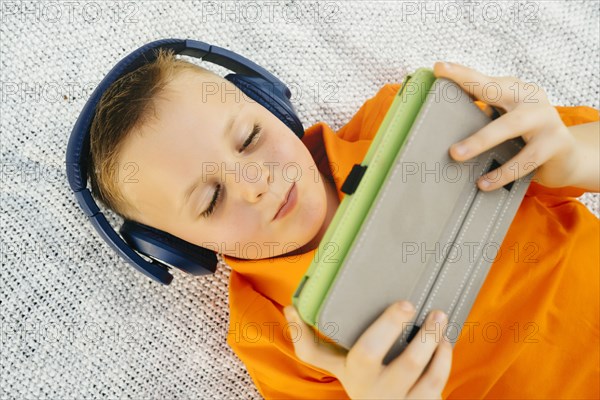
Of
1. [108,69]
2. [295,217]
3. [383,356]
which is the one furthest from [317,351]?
[108,69]

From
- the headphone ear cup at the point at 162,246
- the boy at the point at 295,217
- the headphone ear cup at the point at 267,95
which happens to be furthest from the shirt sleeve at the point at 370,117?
the headphone ear cup at the point at 162,246

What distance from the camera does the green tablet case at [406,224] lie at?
24.0 inches

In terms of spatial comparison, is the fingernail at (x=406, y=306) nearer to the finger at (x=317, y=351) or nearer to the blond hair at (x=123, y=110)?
the finger at (x=317, y=351)

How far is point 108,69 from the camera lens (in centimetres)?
106

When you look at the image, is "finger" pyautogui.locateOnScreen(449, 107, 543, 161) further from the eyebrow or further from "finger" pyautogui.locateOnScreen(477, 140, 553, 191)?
the eyebrow

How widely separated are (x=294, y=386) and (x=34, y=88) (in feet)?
2.50

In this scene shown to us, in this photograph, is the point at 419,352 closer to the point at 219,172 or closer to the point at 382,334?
the point at 382,334

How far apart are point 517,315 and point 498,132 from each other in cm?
34

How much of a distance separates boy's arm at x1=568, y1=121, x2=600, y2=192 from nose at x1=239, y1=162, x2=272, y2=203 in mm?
470

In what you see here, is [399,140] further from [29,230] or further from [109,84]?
[29,230]

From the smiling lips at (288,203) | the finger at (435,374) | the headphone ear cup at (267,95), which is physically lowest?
the finger at (435,374)

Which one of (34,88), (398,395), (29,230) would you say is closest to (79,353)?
(29,230)

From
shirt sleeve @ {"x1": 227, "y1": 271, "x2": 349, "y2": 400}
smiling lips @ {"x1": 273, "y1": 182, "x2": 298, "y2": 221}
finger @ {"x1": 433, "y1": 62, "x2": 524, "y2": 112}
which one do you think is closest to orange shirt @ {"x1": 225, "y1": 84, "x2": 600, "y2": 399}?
shirt sleeve @ {"x1": 227, "y1": 271, "x2": 349, "y2": 400}

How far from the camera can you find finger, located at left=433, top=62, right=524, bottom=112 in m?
0.64
